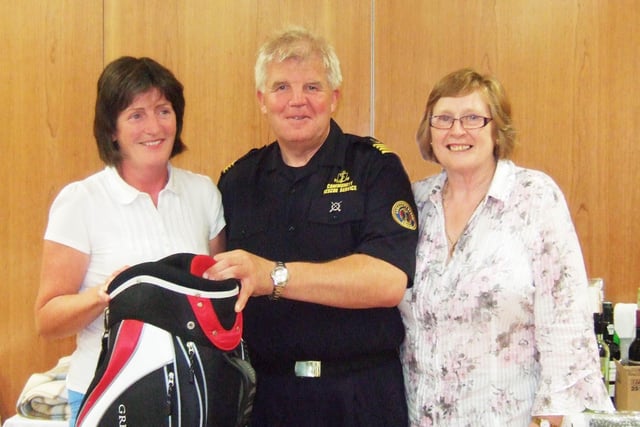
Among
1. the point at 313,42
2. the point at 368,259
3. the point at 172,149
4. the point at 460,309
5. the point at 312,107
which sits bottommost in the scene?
the point at 460,309

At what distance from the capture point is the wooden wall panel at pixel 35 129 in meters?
2.47

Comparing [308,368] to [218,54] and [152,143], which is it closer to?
[152,143]

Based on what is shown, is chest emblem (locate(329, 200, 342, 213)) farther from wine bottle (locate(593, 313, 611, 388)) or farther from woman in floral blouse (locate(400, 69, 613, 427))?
wine bottle (locate(593, 313, 611, 388))

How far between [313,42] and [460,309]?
74 centimetres

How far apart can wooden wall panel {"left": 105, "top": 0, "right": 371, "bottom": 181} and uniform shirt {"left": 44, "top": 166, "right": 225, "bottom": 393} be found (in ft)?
3.11

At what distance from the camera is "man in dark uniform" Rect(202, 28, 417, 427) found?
156 centimetres

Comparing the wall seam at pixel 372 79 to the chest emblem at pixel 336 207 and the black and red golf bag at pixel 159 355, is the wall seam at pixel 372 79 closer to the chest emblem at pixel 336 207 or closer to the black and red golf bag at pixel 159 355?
the chest emblem at pixel 336 207

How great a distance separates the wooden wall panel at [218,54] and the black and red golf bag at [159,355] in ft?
4.45

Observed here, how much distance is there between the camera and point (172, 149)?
164cm

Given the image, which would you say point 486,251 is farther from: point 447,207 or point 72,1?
point 72,1

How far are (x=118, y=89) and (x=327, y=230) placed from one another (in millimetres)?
579

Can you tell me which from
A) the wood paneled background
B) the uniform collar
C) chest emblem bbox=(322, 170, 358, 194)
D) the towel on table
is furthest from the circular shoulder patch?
the towel on table

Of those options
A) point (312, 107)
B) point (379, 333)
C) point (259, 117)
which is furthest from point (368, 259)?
point (259, 117)

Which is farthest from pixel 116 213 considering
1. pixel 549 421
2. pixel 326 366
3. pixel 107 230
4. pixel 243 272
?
pixel 549 421
